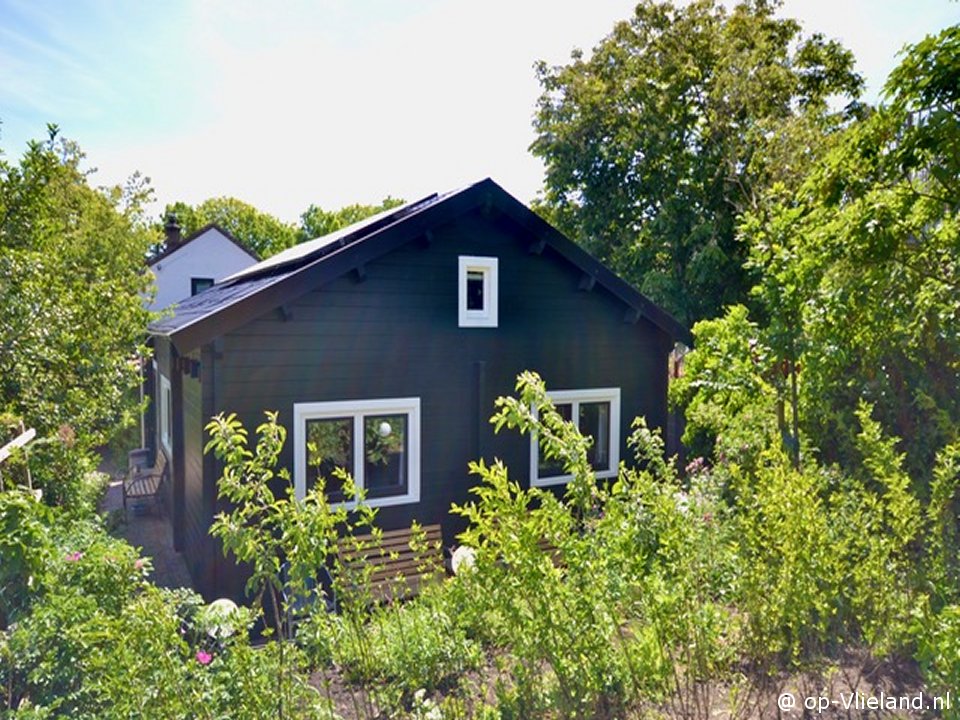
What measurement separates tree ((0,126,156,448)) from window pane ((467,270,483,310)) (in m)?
4.42

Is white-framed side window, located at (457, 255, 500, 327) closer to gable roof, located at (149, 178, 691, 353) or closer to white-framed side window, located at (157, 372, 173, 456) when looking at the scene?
gable roof, located at (149, 178, 691, 353)

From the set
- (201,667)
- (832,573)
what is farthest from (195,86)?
(832,573)

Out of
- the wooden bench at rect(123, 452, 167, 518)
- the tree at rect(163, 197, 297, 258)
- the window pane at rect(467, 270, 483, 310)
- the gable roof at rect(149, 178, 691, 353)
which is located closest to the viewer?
the gable roof at rect(149, 178, 691, 353)

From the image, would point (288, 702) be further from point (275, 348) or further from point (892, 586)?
point (275, 348)

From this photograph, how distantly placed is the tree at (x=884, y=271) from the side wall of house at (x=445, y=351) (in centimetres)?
323

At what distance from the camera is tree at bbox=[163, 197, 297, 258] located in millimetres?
43875

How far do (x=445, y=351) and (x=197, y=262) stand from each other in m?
20.1

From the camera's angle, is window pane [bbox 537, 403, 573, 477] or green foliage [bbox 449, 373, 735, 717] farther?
window pane [bbox 537, 403, 573, 477]

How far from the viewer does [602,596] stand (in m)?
3.09

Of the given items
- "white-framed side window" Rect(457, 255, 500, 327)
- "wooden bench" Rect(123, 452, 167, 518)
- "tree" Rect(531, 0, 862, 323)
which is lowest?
"wooden bench" Rect(123, 452, 167, 518)

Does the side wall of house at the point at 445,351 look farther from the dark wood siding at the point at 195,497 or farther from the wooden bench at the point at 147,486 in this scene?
the wooden bench at the point at 147,486

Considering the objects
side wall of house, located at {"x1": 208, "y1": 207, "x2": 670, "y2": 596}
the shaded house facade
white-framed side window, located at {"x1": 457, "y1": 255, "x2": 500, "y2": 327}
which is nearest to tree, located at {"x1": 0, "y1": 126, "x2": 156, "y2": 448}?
the shaded house facade

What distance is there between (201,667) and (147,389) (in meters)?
13.1

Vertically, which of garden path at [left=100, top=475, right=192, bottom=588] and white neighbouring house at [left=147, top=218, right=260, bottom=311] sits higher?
white neighbouring house at [left=147, top=218, right=260, bottom=311]
